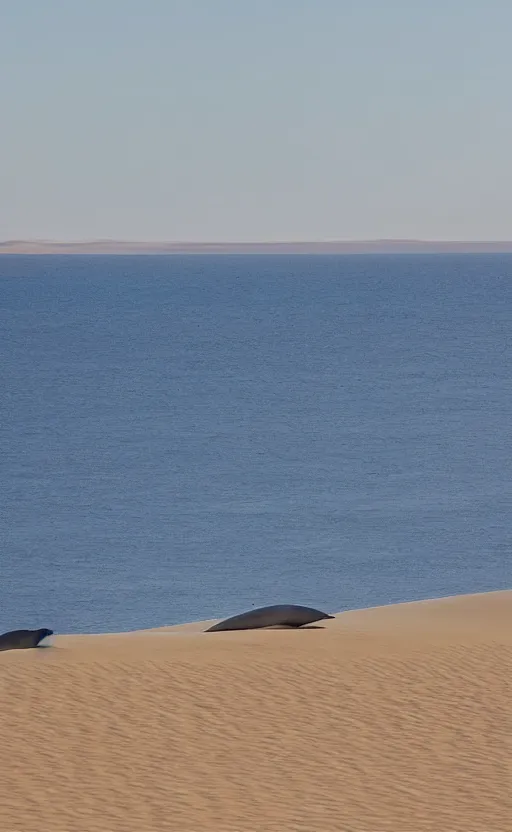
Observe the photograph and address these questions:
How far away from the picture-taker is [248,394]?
77.8 metres

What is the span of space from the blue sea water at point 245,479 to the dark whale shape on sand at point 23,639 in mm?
9358

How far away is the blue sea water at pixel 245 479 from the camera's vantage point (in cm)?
3334

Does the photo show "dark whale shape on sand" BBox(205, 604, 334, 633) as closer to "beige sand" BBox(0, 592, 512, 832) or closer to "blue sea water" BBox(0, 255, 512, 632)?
"beige sand" BBox(0, 592, 512, 832)

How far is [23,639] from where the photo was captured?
19.3m

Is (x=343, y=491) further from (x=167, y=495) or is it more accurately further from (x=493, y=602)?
(x=493, y=602)

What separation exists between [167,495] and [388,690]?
29471 mm

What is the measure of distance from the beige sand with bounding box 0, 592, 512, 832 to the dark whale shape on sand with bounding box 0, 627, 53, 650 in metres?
0.42

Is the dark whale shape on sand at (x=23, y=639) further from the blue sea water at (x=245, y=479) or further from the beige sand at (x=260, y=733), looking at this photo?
the blue sea water at (x=245, y=479)

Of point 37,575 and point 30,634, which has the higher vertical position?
point 37,575

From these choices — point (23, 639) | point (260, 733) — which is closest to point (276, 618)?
point (23, 639)

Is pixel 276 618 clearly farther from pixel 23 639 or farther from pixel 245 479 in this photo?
pixel 245 479

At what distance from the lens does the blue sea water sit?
3334 centimetres

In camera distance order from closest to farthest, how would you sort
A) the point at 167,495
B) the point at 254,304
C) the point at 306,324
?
1. the point at 167,495
2. the point at 306,324
3. the point at 254,304

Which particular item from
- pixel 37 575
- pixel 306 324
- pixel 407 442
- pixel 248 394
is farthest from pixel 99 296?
pixel 37 575
